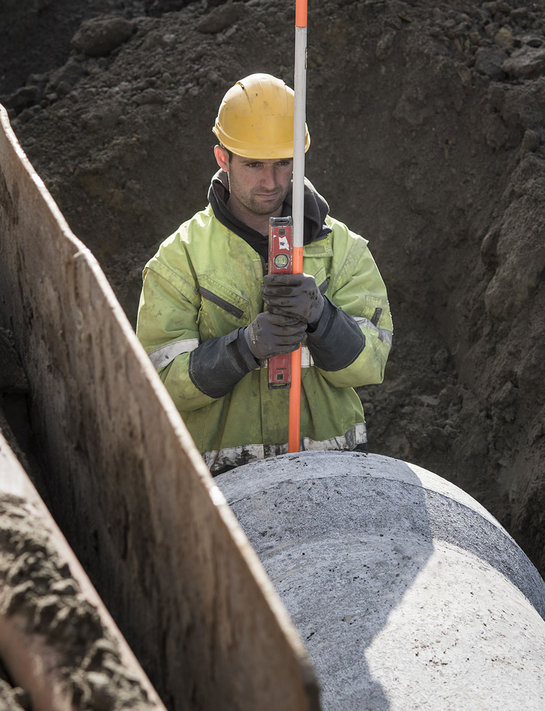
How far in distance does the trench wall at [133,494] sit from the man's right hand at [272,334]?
931mm

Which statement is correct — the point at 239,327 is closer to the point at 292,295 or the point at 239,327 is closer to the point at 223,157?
the point at 292,295

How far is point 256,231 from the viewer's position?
404cm

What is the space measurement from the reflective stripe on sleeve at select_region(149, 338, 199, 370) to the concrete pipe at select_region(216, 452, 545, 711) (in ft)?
1.76

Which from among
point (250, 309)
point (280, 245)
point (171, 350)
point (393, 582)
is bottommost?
point (393, 582)

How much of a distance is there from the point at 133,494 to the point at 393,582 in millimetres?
1192

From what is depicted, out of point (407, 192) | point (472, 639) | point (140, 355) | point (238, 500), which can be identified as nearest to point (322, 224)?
point (238, 500)

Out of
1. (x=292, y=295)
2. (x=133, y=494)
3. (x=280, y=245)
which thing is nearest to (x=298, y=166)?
(x=280, y=245)

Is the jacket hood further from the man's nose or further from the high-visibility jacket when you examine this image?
the man's nose

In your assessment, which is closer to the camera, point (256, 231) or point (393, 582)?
point (393, 582)

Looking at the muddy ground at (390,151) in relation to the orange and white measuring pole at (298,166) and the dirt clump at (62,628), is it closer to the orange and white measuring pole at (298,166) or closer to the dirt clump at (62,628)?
the orange and white measuring pole at (298,166)

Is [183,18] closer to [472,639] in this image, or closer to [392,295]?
[392,295]

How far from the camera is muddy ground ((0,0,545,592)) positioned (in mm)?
6262

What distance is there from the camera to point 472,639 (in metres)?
2.82

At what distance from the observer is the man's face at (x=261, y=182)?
398cm
